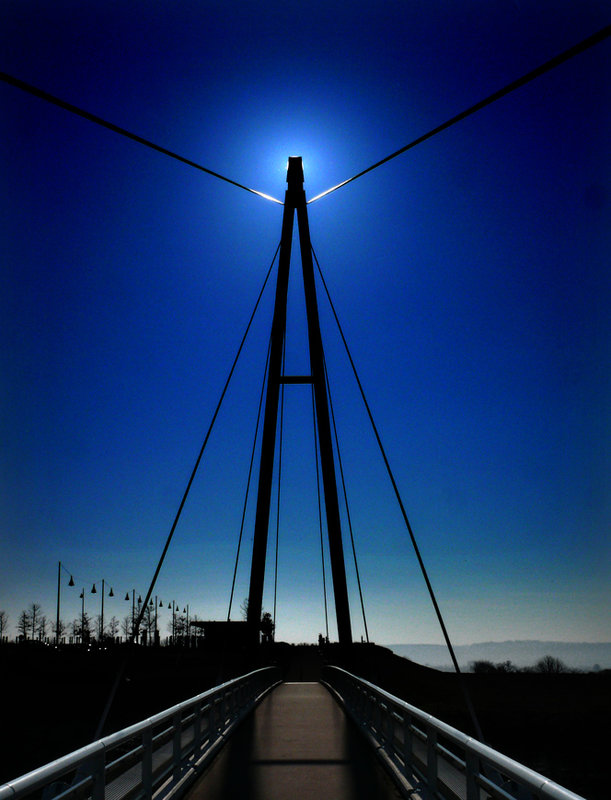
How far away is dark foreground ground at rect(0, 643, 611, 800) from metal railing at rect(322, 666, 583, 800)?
459 inches

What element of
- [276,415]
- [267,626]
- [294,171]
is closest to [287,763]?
[276,415]

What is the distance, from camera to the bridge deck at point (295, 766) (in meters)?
8.08

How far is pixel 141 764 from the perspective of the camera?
7074 millimetres

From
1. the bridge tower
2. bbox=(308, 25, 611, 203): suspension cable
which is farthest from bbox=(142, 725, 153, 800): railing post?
the bridge tower

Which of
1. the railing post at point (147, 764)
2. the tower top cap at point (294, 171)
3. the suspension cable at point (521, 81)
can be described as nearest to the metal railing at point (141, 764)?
the railing post at point (147, 764)

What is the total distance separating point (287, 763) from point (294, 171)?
17.4 m

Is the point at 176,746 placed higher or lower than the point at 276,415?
lower

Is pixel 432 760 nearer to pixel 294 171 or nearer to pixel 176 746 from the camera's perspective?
pixel 176 746

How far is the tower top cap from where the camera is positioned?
74.2 ft

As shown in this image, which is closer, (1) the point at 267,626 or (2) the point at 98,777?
(2) the point at 98,777

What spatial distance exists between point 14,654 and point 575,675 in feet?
240

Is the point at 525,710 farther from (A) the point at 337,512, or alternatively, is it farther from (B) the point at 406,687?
(A) the point at 337,512

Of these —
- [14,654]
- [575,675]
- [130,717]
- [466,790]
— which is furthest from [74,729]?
[575,675]

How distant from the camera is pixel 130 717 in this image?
45.8m
